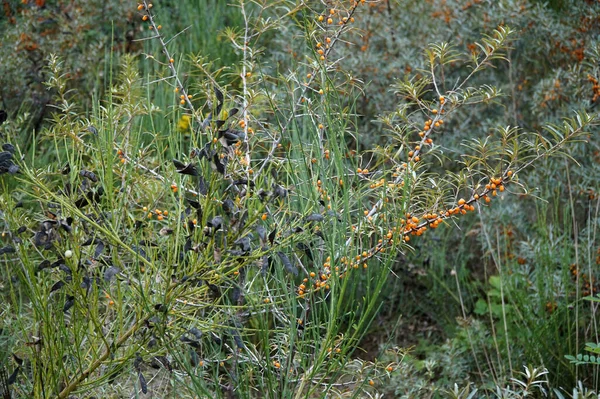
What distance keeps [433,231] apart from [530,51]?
4.62 ft

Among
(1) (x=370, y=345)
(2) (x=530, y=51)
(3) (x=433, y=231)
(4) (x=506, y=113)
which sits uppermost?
(2) (x=530, y=51)

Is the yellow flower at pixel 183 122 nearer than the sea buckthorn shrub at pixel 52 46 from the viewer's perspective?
Yes

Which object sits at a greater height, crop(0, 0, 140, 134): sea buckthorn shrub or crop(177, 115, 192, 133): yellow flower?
crop(177, 115, 192, 133): yellow flower

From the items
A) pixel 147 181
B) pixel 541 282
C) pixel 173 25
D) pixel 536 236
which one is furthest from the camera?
pixel 173 25

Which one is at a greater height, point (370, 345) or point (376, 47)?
point (376, 47)

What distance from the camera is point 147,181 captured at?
2.41 m

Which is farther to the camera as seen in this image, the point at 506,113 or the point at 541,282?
the point at 506,113

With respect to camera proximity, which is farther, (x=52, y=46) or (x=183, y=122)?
(x=52, y=46)

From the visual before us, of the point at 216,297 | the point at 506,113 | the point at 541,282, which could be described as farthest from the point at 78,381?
the point at 506,113

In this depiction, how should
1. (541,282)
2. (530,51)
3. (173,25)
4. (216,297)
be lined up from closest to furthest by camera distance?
(216,297) → (541,282) → (530,51) → (173,25)

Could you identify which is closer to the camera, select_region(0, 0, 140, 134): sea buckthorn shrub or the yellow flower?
the yellow flower

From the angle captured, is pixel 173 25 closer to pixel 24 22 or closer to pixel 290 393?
pixel 24 22

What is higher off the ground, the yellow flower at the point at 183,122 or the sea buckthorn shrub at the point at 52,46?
the yellow flower at the point at 183,122

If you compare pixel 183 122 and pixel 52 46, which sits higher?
pixel 183 122
